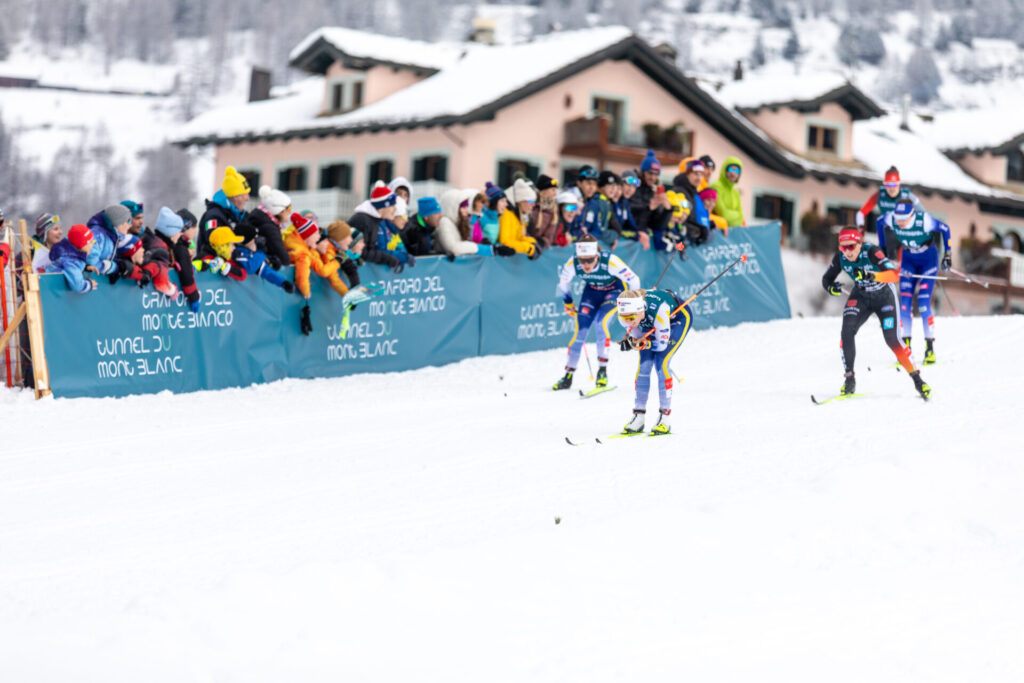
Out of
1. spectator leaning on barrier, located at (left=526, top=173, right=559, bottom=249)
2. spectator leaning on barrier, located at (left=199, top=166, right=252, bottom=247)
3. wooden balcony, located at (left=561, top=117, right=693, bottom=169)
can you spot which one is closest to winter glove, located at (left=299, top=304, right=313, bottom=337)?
A: spectator leaning on barrier, located at (left=199, top=166, right=252, bottom=247)

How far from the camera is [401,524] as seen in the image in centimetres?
759

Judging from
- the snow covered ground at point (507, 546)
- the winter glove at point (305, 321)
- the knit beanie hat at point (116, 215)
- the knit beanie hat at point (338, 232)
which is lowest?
the snow covered ground at point (507, 546)

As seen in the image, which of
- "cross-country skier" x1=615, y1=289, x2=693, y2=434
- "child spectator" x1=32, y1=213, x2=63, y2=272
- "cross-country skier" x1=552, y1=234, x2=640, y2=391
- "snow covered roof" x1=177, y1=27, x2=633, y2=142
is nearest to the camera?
"cross-country skier" x1=615, y1=289, x2=693, y2=434

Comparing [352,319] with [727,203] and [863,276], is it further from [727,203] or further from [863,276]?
[727,203]

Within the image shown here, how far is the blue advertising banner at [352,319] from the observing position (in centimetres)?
1201

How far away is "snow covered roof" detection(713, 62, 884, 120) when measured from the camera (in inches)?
1559

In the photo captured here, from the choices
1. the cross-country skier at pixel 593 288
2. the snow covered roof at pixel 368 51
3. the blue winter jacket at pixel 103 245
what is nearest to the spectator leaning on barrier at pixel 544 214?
the cross-country skier at pixel 593 288

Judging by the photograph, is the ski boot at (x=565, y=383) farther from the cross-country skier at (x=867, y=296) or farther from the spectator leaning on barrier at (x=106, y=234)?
the spectator leaning on barrier at (x=106, y=234)

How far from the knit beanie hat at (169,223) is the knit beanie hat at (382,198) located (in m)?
2.60

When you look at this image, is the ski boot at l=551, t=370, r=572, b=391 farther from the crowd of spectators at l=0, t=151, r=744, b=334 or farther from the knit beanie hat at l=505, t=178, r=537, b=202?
the knit beanie hat at l=505, t=178, r=537, b=202

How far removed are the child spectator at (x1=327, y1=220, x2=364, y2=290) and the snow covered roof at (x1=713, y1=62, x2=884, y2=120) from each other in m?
28.4

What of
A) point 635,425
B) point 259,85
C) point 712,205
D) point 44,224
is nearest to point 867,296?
point 635,425

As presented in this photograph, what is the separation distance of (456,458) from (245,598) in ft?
11.9

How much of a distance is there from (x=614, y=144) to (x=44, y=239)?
78.4ft
